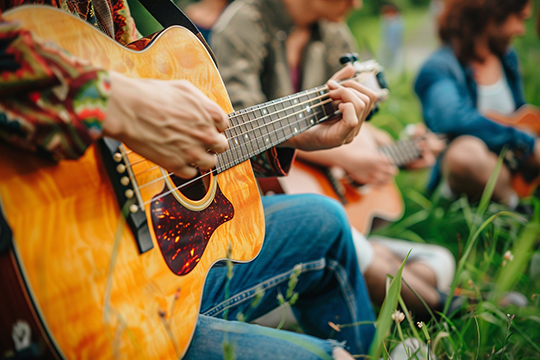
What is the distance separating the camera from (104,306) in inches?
21.4

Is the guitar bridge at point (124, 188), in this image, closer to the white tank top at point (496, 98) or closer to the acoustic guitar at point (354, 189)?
the acoustic guitar at point (354, 189)

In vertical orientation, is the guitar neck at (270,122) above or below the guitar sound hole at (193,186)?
A: above

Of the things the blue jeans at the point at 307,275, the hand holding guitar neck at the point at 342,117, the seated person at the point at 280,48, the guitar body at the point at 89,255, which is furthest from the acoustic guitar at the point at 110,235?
the seated person at the point at 280,48

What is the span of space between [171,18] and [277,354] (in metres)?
0.77

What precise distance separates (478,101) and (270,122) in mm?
2068

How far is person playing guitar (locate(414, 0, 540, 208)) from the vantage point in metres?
2.15

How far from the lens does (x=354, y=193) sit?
69.0 inches

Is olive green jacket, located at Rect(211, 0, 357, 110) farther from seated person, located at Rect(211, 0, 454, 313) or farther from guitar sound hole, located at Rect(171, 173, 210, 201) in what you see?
guitar sound hole, located at Rect(171, 173, 210, 201)

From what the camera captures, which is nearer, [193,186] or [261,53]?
[193,186]

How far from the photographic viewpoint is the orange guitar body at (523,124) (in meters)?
2.31

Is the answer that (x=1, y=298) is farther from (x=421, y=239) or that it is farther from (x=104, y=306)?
(x=421, y=239)

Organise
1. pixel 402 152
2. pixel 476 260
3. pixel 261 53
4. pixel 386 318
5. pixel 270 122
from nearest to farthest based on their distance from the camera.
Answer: pixel 386 318 < pixel 270 122 < pixel 476 260 < pixel 261 53 < pixel 402 152

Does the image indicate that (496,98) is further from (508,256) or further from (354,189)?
(508,256)

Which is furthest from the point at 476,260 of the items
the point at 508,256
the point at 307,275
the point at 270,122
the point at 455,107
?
the point at 270,122
